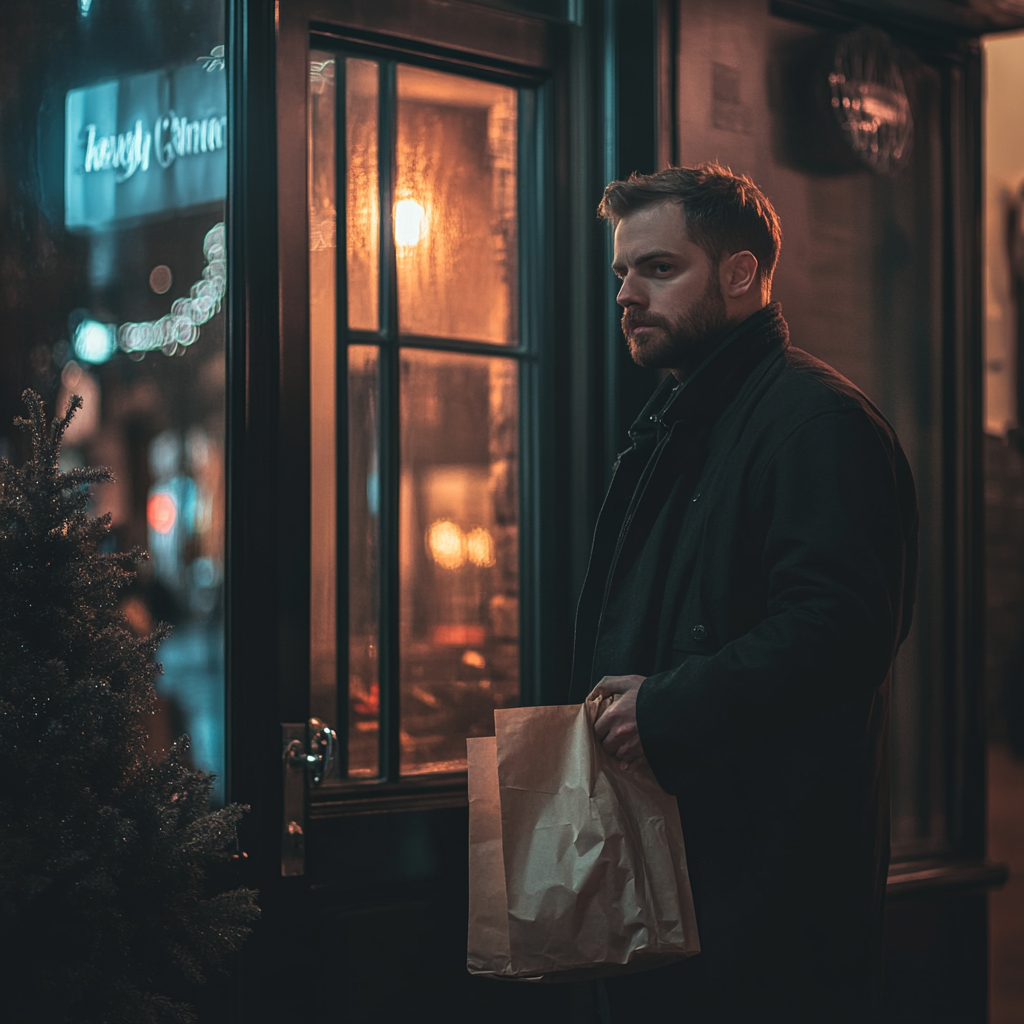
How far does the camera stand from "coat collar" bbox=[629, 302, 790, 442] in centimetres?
184

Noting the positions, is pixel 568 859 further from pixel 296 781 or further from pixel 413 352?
pixel 413 352

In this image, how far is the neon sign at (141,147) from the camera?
7.75 feet

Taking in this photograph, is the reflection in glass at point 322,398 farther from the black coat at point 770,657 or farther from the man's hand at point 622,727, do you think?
the man's hand at point 622,727

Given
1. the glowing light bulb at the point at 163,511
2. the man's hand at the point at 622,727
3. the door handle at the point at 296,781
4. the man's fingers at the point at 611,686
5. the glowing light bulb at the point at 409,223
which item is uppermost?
the glowing light bulb at the point at 409,223

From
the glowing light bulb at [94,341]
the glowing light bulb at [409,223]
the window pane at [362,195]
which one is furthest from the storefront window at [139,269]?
the glowing light bulb at [409,223]

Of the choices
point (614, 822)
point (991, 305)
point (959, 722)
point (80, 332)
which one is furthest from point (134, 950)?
point (991, 305)

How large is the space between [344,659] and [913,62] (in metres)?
2.07

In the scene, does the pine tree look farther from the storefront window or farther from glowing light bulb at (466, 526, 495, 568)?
glowing light bulb at (466, 526, 495, 568)

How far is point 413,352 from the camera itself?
2.54 meters

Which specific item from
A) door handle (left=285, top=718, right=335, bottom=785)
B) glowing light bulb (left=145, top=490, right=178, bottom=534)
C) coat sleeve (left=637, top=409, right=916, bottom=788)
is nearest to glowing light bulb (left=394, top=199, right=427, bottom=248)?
glowing light bulb (left=145, top=490, right=178, bottom=534)

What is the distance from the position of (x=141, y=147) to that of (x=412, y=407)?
2.55 ft

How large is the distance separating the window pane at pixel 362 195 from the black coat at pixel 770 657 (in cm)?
88

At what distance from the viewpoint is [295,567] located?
2.30 m

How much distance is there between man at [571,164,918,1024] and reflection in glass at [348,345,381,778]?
29.0 inches
